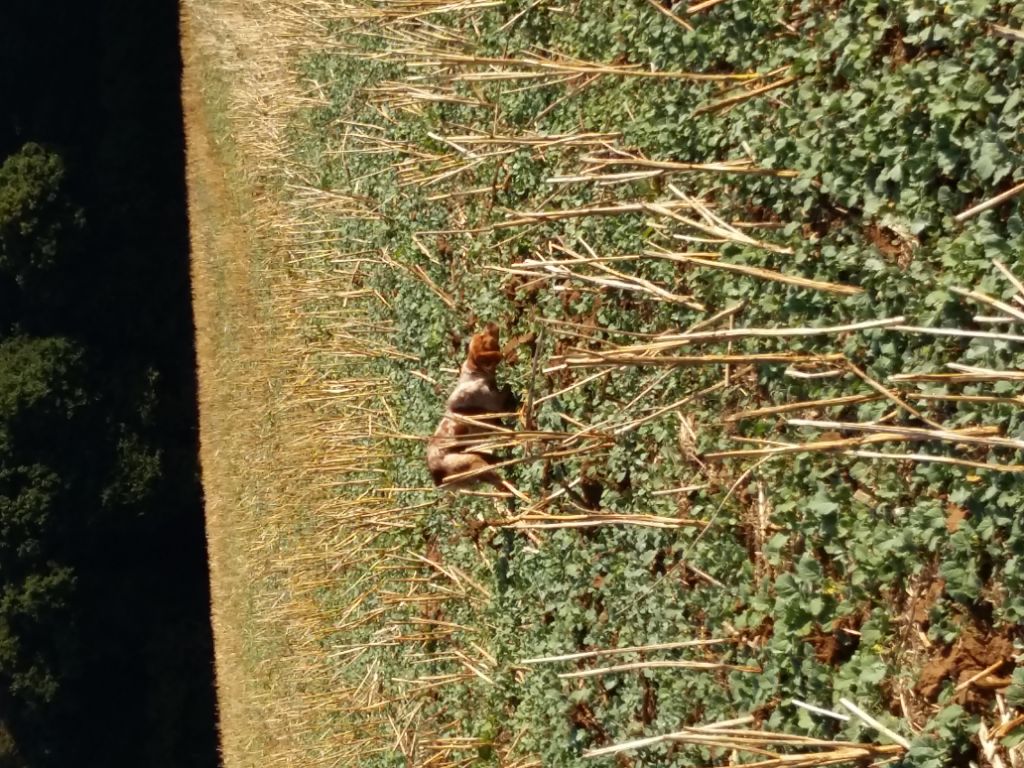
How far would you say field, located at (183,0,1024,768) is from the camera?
2453 mm

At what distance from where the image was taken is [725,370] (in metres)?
3.35

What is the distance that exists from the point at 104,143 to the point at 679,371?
10033 millimetres

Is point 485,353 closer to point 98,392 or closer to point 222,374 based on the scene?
point 222,374

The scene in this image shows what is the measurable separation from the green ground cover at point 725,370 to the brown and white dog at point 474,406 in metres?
0.12

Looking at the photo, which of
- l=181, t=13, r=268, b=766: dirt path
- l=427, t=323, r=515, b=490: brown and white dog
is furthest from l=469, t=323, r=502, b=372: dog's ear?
l=181, t=13, r=268, b=766: dirt path

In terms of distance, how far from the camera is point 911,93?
2596mm

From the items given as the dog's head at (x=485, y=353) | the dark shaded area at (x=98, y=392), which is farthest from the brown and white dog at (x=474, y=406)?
the dark shaded area at (x=98, y=392)

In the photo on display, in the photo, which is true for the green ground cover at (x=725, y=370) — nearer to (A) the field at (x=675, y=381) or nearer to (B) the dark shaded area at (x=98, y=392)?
(A) the field at (x=675, y=381)

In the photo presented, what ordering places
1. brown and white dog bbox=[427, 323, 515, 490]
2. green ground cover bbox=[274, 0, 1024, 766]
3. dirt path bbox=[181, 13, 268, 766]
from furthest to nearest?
dirt path bbox=[181, 13, 268, 766] → brown and white dog bbox=[427, 323, 515, 490] → green ground cover bbox=[274, 0, 1024, 766]

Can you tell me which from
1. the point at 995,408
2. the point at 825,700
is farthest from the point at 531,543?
the point at 995,408

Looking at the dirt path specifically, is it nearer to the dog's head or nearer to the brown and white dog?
the brown and white dog

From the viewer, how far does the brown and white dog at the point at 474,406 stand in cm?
472

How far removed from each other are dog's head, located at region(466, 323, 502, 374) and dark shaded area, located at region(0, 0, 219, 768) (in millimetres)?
7861

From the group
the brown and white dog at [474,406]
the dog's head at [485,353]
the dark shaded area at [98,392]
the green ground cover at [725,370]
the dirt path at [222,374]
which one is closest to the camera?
the green ground cover at [725,370]
